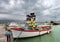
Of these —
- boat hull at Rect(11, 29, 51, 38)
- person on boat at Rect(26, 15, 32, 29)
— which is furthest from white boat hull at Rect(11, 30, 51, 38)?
person on boat at Rect(26, 15, 32, 29)

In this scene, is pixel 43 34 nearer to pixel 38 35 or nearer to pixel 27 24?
pixel 38 35

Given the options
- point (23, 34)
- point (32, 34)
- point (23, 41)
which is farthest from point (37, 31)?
point (23, 41)

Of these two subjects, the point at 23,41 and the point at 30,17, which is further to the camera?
the point at 30,17

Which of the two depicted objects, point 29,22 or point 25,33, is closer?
point 25,33

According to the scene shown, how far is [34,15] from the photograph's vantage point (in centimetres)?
2647

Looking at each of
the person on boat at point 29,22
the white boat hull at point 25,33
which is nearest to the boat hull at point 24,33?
the white boat hull at point 25,33

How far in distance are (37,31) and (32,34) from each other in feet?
5.09

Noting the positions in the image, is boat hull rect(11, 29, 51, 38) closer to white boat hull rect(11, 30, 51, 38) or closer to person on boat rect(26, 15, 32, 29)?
white boat hull rect(11, 30, 51, 38)

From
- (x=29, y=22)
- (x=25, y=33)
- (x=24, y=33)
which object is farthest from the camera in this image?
(x=29, y=22)

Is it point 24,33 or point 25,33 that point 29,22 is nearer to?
point 25,33

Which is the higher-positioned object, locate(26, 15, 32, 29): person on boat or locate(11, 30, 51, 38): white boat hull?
locate(26, 15, 32, 29): person on boat

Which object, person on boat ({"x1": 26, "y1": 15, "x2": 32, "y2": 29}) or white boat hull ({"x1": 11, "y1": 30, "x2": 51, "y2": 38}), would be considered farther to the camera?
person on boat ({"x1": 26, "y1": 15, "x2": 32, "y2": 29})

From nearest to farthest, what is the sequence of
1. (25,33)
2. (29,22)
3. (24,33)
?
(24,33) → (25,33) → (29,22)

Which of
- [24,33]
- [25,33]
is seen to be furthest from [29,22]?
[24,33]
